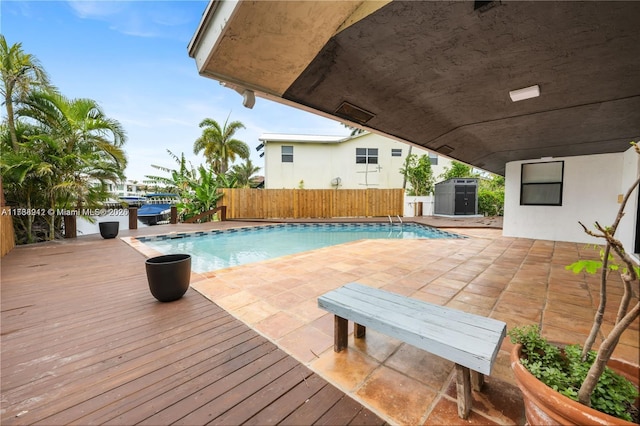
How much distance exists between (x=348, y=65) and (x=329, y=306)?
7.68 ft

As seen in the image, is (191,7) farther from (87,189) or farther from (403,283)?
(403,283)

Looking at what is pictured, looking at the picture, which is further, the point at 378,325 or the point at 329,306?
the point at 329,306

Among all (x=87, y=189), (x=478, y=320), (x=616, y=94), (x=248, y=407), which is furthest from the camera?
(x=87, y=189)

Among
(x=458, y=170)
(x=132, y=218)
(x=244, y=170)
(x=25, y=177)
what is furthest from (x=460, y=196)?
(x=244, y=170)

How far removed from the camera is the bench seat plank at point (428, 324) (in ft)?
4.95

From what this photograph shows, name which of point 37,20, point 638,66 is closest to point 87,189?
point 37,20

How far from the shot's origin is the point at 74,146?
7480 millimetres

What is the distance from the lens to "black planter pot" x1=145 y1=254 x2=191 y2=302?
10.5 ft

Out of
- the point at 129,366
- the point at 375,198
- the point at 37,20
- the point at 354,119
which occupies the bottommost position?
the point at 129,366

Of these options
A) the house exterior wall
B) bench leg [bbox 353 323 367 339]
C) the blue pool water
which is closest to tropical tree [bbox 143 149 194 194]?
the blue pool water

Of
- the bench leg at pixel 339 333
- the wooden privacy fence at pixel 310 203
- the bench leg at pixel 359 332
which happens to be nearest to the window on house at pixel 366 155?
the wooden privacy fence at pixel 310 203

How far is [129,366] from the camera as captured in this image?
81.0 inches

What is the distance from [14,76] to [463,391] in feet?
38.0

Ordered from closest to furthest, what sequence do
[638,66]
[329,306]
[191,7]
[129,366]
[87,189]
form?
[129,366]
[329,306]
[638,66]
[191,7]
[87,189]
